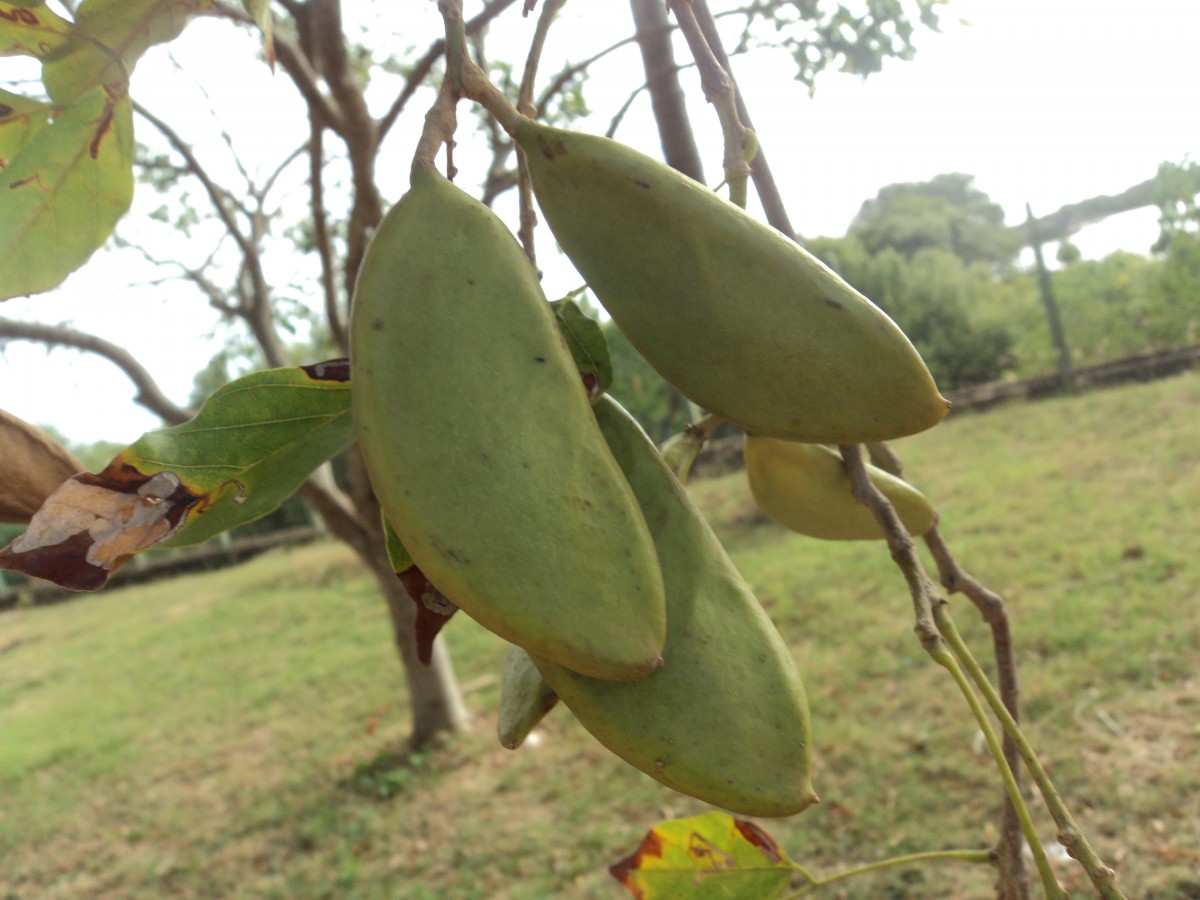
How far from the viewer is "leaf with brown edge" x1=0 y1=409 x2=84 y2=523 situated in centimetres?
50

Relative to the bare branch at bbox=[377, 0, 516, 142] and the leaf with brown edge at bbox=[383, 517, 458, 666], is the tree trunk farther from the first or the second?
the leaf with brown edge at bbox=[383, 517, 458, 666]

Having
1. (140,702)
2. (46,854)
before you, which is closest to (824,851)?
(46,854)

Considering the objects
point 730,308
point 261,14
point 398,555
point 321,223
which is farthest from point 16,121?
point 321,223

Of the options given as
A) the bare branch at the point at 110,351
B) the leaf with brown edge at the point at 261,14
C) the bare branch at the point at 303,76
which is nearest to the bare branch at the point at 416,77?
the bare branch at the point at 303,76

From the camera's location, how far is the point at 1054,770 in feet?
8.53

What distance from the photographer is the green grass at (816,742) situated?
2.62 metres

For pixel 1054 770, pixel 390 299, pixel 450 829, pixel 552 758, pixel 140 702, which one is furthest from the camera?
pixel 140 702

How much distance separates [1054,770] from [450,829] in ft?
6.13

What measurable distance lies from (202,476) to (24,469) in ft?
0.29

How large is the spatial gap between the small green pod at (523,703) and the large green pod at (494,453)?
118 mm

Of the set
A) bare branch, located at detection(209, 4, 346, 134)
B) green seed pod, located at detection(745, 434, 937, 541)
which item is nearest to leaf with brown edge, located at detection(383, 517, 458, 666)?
green seed pod, located at detection(745, 434, 937, 541)

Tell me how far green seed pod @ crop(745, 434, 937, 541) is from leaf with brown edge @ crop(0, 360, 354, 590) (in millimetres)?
255

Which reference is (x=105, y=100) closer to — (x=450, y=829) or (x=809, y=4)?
(x=809, y=4)

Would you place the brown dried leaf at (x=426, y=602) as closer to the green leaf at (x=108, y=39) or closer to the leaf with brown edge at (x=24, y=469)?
the leaf with brown edge at (x=24, y=469)
